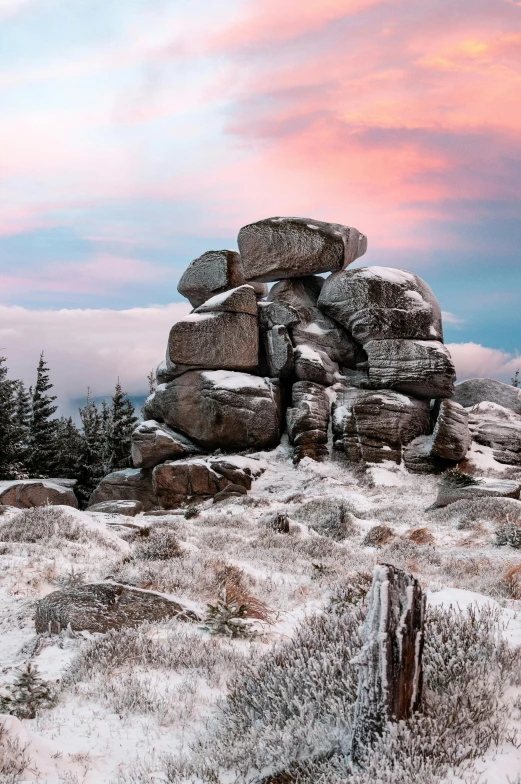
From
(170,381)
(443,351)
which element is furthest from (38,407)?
(443,351)

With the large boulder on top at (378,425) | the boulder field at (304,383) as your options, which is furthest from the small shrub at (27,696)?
the large boulder on top at (378,425)

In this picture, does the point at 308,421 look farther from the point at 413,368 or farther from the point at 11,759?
the point at 11,759

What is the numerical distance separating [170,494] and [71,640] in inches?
807

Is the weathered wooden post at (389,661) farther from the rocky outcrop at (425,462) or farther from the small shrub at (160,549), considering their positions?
the rocky outcrop at (425,462)

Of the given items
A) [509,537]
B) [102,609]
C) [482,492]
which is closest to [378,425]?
[482,492]

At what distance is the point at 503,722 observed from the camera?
368cm

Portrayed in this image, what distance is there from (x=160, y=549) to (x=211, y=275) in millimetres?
26893

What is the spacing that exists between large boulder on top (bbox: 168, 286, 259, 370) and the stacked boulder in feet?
0.18

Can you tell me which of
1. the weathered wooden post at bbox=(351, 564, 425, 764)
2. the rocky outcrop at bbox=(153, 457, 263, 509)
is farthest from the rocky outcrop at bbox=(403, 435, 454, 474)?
the weathered wooden post at bbox=(351, 564, 425, 764)

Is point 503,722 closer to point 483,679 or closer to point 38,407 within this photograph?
point 483,679

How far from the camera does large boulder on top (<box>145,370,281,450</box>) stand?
2936 cm

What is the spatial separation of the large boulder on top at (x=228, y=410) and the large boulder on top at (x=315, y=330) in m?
3.54

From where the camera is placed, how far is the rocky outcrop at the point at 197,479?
26188mm

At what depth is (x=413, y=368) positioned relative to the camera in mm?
28719
